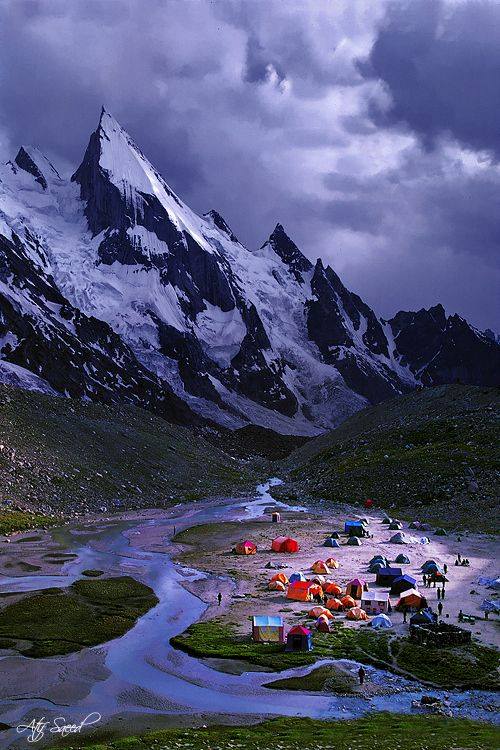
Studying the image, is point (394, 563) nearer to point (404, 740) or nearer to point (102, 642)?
→ point (102, 642)

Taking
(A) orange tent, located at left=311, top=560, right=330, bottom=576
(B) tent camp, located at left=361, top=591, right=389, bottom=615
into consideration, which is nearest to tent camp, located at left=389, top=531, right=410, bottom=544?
(A) orange tent, located at left=311, top=560, right=330, bottom=576

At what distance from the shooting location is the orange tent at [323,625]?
4256 centimetres

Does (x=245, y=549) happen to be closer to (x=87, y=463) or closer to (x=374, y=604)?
(x=374, y=604)

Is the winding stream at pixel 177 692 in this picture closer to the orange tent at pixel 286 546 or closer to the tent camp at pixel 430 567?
the tent camp at pixel 430 567

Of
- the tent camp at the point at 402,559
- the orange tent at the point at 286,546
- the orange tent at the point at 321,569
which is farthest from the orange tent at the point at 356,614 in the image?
the orange tent at the point at 286,546

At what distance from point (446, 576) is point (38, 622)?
33.6 metres

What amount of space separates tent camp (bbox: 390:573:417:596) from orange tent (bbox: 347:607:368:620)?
686 cm

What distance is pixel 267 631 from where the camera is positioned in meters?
40.6

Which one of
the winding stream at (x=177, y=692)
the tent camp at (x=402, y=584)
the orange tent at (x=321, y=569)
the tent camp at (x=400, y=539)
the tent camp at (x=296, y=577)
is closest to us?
the winding stream at (x=177, y=692)

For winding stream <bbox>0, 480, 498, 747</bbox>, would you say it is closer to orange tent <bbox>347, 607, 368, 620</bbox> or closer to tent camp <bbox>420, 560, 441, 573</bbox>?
orange tent <bbox>347, 607, 368, 620</bbox>

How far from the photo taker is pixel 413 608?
47.1m

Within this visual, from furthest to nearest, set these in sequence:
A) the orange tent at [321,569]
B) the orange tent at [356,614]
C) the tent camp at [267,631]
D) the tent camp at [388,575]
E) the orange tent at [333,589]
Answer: the orange tent at [321,569] < the tent camp at [388,575] < the orange tent at [333,589] < the orange tent at [356,614] < the tent camp at [267,631]

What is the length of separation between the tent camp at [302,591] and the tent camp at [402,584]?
588cm

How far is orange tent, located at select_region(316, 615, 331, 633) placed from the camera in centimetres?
4256
